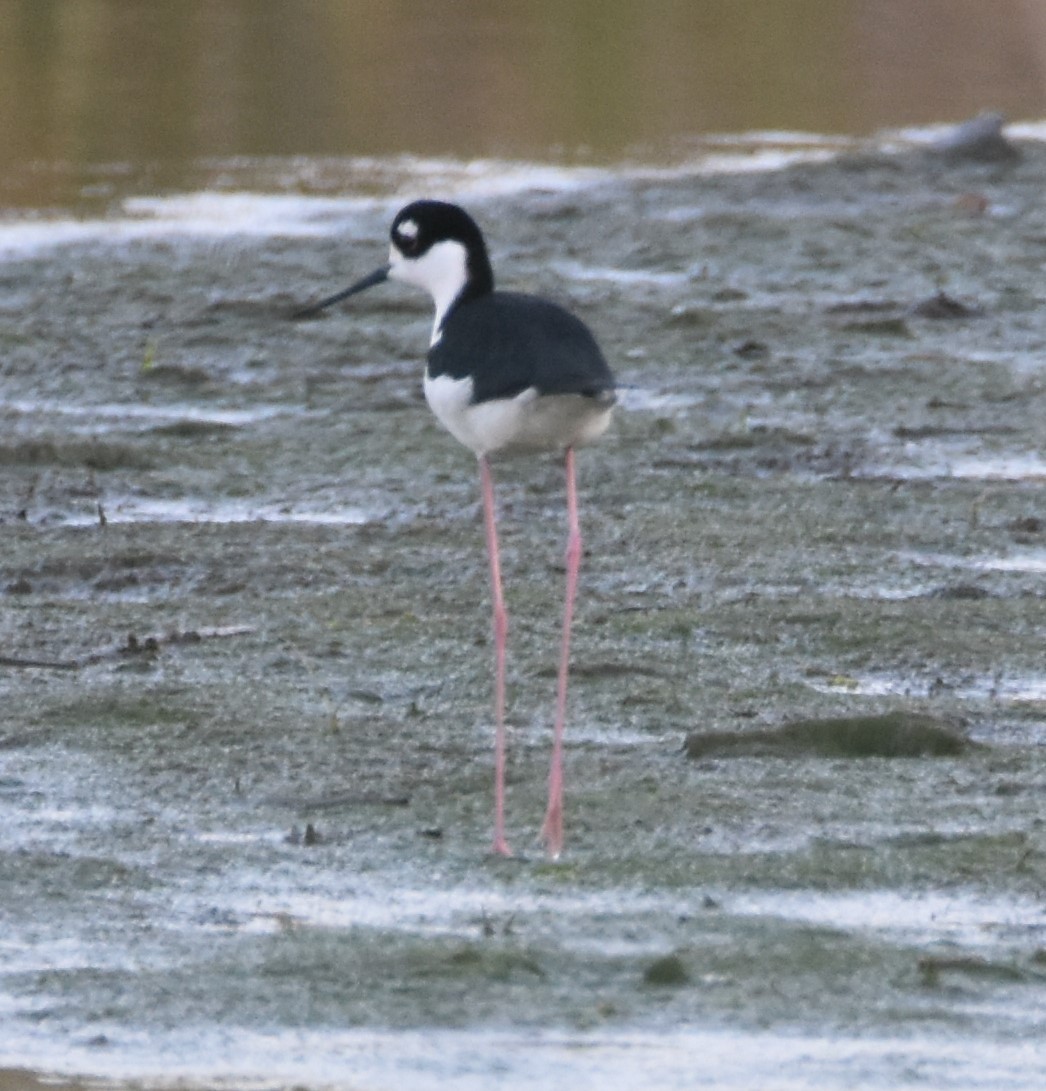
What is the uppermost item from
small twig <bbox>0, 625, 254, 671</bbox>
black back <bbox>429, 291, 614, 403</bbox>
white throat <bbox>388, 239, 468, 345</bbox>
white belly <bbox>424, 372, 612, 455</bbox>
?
white throat <bbox>388, 239, 468, 345</bbox>

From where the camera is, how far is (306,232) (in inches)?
487

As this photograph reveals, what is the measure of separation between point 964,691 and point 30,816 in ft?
6.39

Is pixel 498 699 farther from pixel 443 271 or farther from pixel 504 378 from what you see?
pixel 443 271

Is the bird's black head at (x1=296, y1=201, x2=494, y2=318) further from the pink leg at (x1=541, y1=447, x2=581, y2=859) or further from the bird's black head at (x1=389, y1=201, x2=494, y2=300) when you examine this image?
Answer: the pink leg at (x1=541, y1=447, x2=581, y2=859)

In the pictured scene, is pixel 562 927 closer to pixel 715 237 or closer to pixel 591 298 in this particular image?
pixel 591 298

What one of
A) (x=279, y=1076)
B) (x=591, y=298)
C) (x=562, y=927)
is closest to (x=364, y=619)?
(x=562, y=927)

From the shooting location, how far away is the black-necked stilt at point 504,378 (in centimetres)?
462

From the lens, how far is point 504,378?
15.3 feet

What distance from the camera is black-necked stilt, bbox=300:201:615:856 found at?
462 cm

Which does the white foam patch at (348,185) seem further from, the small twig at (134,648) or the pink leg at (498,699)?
the pink leg at (498,699)

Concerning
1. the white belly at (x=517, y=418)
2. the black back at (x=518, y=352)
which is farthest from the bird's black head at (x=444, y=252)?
the white belly at (x=517, y=418)

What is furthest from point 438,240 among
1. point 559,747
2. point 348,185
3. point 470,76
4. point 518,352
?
point 470,76

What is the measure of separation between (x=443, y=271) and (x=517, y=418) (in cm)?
56

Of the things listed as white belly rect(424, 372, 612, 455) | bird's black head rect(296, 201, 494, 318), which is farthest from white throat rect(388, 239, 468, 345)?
white belly rect(424, 372, 612, 455)
